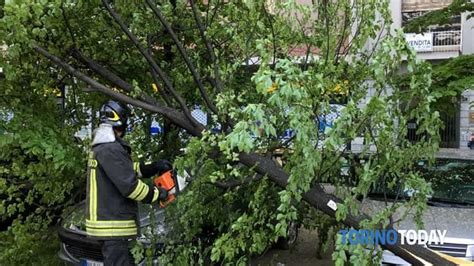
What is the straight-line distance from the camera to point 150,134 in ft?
17.3

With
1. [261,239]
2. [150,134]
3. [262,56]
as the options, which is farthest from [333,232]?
[150,134]

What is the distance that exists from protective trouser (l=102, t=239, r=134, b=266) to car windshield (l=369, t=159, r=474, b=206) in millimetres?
2930

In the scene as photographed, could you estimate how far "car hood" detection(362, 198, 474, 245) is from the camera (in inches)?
171

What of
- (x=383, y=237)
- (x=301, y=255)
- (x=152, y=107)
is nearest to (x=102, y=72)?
(x=152, y=107)

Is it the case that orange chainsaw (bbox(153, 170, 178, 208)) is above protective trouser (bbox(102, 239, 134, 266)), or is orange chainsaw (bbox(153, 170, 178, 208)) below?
above

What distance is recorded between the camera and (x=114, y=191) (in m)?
3.97

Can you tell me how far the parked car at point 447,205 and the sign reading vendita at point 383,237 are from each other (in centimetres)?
6

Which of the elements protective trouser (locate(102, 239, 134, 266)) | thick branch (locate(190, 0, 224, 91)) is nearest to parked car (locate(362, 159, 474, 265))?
thick branch (locate(190, 0, 224, 91))

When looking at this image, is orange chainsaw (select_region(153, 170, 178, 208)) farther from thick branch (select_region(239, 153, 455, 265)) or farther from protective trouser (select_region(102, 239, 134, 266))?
thick branch (select_region(239, 153, 455, 265))

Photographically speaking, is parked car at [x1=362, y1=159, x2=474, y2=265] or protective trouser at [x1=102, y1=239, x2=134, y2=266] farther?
parked car at [x1=362, y1=159, x2=474, y2=265]

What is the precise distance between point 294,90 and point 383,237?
137cm

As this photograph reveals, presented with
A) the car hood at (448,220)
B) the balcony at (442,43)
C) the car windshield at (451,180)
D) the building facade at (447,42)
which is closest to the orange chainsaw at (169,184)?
the car hood at (448,220)

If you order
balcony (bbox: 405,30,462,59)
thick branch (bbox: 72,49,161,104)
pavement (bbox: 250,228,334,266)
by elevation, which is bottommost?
pavement (bbox: 250,228,334,266)

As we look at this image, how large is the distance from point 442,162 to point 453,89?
0.94 meters
